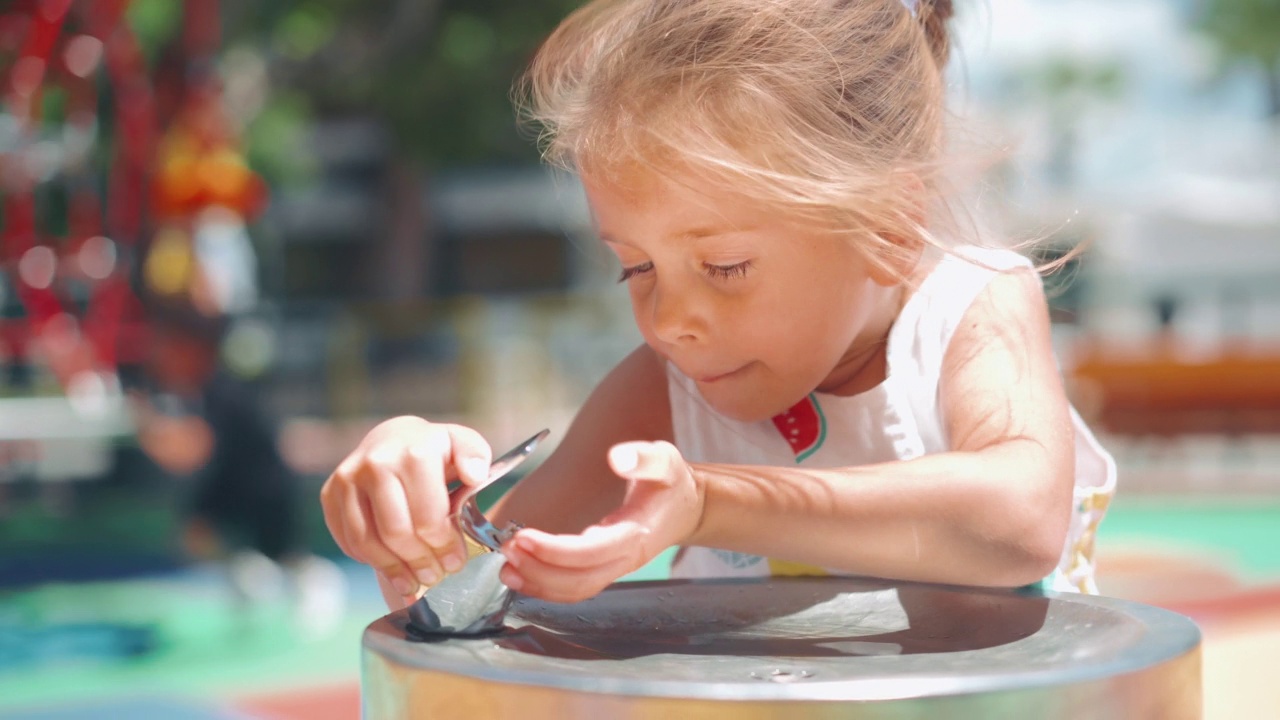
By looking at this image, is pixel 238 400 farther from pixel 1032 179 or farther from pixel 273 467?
pixel 1032 179

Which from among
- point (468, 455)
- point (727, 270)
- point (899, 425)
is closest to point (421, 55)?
point (899, 425)

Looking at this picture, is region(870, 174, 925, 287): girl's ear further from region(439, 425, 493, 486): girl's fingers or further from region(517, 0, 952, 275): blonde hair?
region(439, 425, 493, 486): girl's fingers

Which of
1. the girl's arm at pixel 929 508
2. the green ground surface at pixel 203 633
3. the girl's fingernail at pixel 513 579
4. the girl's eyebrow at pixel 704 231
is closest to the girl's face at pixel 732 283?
the girl's eyebrow at pixel 704 231

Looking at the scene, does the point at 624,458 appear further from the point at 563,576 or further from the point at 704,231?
the point at 704,231

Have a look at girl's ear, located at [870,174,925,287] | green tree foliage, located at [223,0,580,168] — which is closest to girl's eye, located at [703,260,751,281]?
girl's ear, located at [870,174,925,287]

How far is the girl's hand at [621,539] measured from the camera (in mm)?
660

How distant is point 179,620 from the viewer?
4.93 metres

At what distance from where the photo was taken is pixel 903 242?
943 mm

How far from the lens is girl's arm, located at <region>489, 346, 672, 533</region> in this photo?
3.44 feet

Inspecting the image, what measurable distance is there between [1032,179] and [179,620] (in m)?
4.30

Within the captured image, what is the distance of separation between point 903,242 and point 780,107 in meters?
0.13

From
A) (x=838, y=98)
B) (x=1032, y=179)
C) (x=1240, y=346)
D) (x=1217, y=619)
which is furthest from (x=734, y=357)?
(x=1240, y=346)

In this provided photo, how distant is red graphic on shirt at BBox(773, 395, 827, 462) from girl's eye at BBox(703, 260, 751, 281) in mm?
209

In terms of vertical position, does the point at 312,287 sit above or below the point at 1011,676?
above
